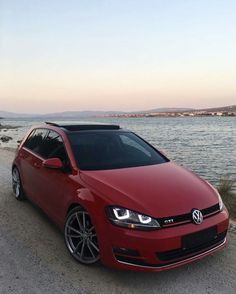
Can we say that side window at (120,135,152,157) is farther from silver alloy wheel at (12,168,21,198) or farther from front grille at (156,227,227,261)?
silver alloy wheel at (12,168,21,198)

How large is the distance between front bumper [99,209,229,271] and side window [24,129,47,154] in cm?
293

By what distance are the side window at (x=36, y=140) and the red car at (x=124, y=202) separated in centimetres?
52

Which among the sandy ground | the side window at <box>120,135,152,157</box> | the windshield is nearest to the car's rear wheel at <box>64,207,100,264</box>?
the sandy ground

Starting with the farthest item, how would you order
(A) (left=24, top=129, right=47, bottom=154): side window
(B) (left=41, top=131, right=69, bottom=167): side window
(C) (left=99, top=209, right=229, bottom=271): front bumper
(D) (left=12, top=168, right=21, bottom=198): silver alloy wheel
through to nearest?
(D) (left=12, top=168, right=21, bottom=198): silver alloy wheel → (A) (left=24, top=129, right=47, bottom=154): side window → (B) (left=41, top=131, right=69, bottom=167): side window → (C) (left=99, top=209, right=229, bottom=271): front bumper

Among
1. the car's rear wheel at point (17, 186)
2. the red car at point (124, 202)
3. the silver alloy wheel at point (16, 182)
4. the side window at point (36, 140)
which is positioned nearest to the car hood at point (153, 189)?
the red car at point (124, 202)

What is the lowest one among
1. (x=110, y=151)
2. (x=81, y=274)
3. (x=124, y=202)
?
(x=81, y=274)

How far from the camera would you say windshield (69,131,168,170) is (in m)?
5.22

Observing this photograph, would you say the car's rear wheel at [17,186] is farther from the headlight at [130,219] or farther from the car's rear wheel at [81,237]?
the headlight at [130,219]

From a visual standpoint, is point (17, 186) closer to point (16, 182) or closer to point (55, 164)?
point (16, 182)

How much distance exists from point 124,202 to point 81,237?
0.86 meters

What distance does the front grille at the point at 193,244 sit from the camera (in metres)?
3.98

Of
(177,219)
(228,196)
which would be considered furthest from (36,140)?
(228,196)

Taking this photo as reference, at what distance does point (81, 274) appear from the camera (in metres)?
4.33

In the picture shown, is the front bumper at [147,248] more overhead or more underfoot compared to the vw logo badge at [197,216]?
more underfoot
